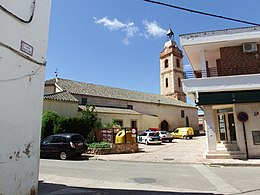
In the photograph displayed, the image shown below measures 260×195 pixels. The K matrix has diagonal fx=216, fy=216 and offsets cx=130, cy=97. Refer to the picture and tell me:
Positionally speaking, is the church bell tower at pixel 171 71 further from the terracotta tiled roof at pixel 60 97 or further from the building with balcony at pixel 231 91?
the building with balcony at pixel 231 91

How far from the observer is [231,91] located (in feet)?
45.0

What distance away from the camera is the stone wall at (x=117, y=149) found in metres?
16.3

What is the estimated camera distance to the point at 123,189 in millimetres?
6707

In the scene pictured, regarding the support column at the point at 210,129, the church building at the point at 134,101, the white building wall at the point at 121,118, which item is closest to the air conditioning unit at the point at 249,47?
the support column at the point at 210,129

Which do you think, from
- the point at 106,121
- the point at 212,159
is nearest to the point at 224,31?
the point at 212,159

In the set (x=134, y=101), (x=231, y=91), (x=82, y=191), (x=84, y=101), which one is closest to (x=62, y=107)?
→ (x=84, y=101)

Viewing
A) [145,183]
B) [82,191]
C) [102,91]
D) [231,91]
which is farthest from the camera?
[102,91]

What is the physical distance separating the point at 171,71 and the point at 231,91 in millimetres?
34239

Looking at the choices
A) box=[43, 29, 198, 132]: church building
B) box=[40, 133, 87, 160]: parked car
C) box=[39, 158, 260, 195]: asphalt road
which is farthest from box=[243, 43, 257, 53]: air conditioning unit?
box=[43, 29, 198, 132]: church building

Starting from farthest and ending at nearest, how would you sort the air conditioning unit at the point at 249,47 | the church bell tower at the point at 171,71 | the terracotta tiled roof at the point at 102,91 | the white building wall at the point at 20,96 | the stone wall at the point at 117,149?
the church bell tower at the point at 171,71 → the terracotta tiled roof at the point at 102,91 → the stone wall at the point at 117,149 → the air conditioning unit at the point at 249,47 → the white building wall at the point at 20,96

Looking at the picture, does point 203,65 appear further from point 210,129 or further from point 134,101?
point 134,101

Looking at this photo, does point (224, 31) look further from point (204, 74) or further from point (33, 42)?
point (33, 42)

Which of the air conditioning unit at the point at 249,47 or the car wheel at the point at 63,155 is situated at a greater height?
the air conditioning unit at the point at 249,47

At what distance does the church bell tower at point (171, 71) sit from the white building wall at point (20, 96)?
43.5m
